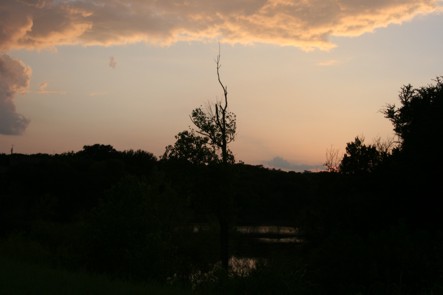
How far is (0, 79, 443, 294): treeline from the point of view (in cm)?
2508

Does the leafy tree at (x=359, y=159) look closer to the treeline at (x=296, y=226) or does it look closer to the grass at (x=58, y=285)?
the treeline at (x=296, y=226)

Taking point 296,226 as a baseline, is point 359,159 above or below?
above

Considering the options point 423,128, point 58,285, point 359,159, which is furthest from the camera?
point 359,159

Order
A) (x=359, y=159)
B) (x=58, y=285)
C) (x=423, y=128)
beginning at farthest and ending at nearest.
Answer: (x=359, y=159) < (x=423, y=128) < (x=58, y=285)

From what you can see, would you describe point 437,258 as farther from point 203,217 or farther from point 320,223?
point 203,217

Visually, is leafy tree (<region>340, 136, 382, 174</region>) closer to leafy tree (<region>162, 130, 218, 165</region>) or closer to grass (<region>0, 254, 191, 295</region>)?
leafy tree (<region>162, 130, 218, 165</region>)

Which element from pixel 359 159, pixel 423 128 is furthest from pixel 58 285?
pixel 359 159

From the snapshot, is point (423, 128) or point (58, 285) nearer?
point (58, 285)

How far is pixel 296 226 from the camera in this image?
140 ft

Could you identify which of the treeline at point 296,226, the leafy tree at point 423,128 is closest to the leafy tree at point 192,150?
the treeline at point 296,226

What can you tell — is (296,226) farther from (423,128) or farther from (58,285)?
(58,285)

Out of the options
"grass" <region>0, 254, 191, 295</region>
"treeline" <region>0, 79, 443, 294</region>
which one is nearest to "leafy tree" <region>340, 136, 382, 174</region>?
"treeline" <region>0, 79, 443, 294</region>

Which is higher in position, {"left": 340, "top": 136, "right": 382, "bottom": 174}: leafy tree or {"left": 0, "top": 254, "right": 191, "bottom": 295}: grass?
{"left": 340, "top": 136, "right": 382, "bottom": 174}: leafy tree

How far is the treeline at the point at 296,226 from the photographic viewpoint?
82.3 feet
